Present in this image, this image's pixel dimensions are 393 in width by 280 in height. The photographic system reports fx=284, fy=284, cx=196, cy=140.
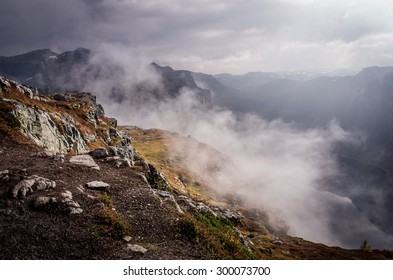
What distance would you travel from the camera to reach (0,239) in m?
15.9

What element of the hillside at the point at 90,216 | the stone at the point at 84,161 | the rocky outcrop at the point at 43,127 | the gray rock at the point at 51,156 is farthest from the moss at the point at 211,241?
the gray rock at the point at 51,156

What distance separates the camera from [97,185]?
78.9 ft

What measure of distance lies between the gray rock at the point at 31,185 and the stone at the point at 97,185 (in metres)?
2.79

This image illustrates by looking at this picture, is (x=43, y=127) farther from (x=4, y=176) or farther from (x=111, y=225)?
(x=111, y=225)

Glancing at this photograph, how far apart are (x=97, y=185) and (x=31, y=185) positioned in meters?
4.91

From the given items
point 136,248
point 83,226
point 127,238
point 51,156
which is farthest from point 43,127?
point 136,248

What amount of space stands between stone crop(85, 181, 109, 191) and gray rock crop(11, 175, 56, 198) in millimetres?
2786

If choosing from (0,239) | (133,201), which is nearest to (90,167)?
(133,201)

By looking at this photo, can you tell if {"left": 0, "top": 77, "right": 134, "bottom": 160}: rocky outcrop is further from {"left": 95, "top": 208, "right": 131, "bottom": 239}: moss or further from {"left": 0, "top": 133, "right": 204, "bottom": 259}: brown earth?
{"left": 95, "top": 208, "right": 131, "bottom": 239}: moss

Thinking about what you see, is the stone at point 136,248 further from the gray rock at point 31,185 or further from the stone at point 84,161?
the stone at point 84,161

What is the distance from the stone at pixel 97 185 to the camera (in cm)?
2374

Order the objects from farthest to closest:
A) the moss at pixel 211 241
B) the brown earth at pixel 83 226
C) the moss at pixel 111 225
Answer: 1. the moss at pixel 211 241
2. the moss at pixel 111 225
3. the brown earth at pixel 83 226

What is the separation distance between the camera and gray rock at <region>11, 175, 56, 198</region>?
20.1 m
